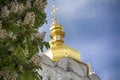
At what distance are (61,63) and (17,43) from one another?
27.1m

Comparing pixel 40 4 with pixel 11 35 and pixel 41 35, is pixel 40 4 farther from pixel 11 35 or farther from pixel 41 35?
pixel 11 35

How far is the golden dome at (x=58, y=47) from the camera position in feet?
115

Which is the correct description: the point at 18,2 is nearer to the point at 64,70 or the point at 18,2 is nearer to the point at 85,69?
the point at 64,70

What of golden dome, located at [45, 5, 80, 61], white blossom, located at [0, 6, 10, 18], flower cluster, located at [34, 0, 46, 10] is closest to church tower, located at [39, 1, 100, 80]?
golden dome, located at [45, 5, 80, 61]

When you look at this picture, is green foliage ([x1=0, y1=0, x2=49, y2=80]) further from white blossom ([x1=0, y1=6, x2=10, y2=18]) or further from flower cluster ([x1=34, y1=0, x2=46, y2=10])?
flower cluster ([x1=34, y1=0, x2=46, y2=10])

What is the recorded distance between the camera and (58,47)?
36938 mm

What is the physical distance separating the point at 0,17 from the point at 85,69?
30077 mm

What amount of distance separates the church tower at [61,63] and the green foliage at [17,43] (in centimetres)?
2226

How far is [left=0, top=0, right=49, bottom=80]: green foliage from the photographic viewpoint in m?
4.81

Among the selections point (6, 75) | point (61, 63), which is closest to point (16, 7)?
point (6, 75)

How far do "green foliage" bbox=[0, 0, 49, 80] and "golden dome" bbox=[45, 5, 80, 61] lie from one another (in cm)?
2890

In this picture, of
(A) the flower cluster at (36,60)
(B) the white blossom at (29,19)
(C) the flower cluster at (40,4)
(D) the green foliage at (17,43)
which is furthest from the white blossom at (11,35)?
(C) the flower cluster at (40,4)

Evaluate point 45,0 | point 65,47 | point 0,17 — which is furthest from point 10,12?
point 65,47

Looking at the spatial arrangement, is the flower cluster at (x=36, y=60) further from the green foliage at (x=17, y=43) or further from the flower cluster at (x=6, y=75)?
the flower cluster at (x=6, y=75)
